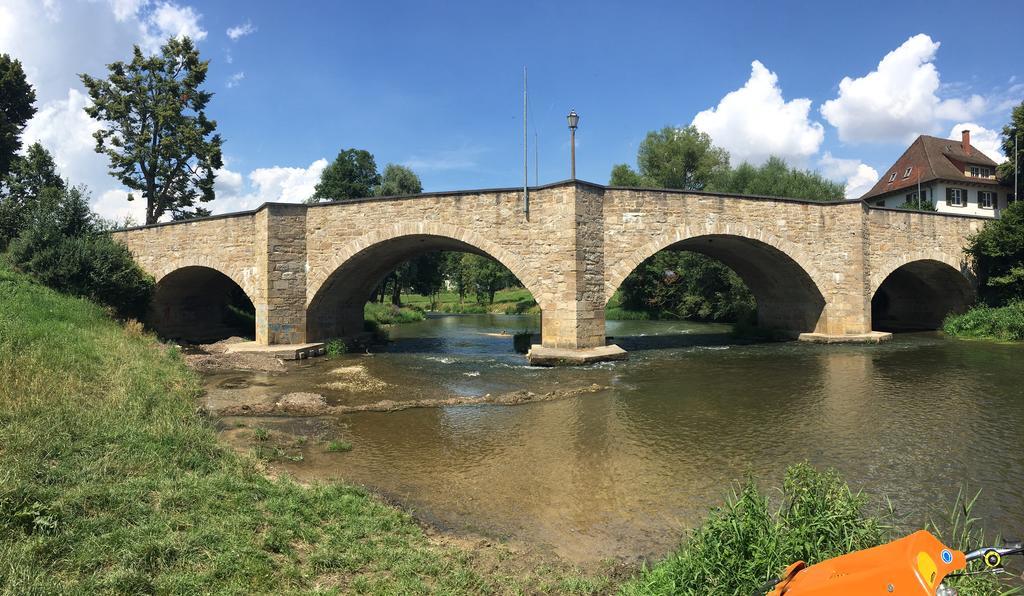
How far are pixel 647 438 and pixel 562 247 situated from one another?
7.66m

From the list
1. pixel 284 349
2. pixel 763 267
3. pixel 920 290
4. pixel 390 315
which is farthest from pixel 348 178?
pixel 920 290

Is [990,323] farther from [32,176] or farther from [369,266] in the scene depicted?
[32,176]

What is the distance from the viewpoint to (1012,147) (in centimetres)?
2989

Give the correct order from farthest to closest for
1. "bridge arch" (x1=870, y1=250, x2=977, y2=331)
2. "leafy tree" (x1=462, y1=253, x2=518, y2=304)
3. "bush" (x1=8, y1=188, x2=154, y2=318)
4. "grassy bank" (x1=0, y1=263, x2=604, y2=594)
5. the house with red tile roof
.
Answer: "leafy tree" (x1=462, y1=253, x2=518, y2=304)
the house with red tile roof
"bridge arch" (x1=870, y1=250, x2=977, y2=331)
"bush" (x1=8, y1=188, x2=154, y2=318)
"grassy bank" (x1=0, y1=263, x2=604, y2=594)

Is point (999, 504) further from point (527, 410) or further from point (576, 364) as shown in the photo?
point (576, 364)

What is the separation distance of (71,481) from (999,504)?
819cm

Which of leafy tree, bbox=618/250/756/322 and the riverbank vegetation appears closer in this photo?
the riverbank vegetation

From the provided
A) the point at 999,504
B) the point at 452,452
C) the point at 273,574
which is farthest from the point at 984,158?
the point at 273,574

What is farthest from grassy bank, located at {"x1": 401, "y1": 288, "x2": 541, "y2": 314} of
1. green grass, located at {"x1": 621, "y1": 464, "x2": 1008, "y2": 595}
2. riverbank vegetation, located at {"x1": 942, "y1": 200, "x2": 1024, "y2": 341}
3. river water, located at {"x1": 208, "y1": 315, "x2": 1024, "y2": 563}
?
green grass, located at {"x1": 621, "y1": 464, "x2": 1008, "y2": 595}

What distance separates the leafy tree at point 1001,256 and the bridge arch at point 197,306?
26.8 metres

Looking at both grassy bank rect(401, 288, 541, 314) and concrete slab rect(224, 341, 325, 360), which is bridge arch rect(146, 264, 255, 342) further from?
grassy bank rect(401, 288, 541, 314)

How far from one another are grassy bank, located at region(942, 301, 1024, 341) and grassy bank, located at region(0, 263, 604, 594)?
71.1 ft

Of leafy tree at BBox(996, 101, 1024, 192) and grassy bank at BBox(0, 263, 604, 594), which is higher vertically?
Answer: leafy tree at BBox(996, 101, 1024, 192)

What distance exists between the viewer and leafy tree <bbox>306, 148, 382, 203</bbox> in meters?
41.2
